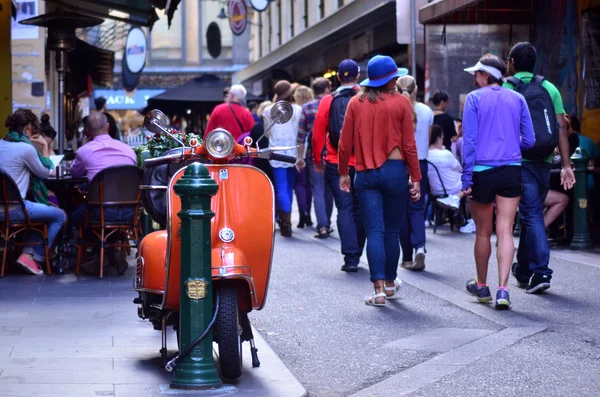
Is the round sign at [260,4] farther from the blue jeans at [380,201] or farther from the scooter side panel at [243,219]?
the scooter side panel at [243,219]

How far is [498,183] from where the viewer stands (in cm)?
811

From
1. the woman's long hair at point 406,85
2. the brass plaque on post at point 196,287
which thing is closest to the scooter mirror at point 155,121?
the brass plaque on post at point 196,287

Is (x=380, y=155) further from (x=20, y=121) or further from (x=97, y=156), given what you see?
(x=20, y=121)

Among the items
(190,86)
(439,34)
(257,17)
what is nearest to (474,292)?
(439,34)

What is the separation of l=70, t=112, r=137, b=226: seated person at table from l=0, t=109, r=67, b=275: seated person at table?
226 mm

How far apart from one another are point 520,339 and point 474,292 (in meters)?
1.64

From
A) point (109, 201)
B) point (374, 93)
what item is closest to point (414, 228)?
point (374, 93)

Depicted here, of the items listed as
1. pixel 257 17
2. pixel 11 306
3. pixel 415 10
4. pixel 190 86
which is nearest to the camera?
pixel 11 306

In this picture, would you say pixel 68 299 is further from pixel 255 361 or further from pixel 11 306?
pixel 255 361

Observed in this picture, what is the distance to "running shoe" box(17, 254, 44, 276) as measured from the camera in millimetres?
10096

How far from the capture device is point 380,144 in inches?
326

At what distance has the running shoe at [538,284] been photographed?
8.71 meters

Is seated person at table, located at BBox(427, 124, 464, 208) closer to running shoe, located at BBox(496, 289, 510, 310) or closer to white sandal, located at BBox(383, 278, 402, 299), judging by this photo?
white sandal, located at BBox(383, 278, 402, 299)

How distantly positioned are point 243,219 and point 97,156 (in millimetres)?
4733
